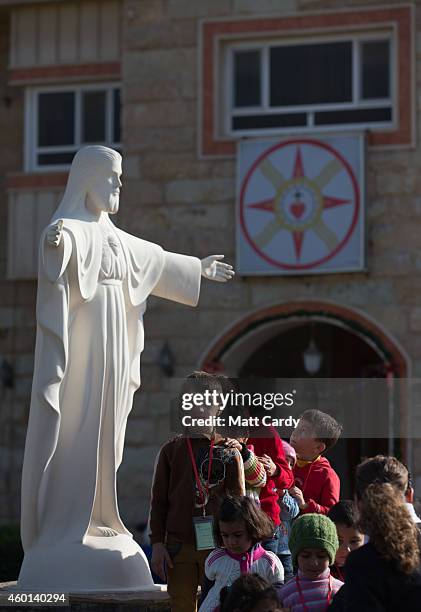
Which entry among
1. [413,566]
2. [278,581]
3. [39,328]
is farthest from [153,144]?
[413,566]

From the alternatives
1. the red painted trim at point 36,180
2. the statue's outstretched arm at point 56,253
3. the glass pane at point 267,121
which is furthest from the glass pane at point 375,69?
the statue's outstretched arm at point 56,253

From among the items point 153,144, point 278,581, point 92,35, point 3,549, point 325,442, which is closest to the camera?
point 278,581

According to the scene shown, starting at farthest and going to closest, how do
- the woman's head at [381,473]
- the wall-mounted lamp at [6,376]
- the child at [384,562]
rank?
the wall-mounted lamp at [6,376], the woman's head at [381,473], the child at [384,562]

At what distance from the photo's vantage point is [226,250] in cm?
1490

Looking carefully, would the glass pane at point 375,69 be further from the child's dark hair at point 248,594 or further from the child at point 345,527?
the child's dark hair at point 248,594

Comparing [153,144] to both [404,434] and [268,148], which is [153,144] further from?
[404,434]

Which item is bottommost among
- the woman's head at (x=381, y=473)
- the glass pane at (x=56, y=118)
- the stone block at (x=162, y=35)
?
the woman's head at (x=381, y=473)

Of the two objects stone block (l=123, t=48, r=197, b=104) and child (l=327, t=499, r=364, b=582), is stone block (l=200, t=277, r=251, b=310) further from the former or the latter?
child (l=327, t=499, r=364, b=582)

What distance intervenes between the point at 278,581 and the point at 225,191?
912cm

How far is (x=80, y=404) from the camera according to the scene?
7.73 meters

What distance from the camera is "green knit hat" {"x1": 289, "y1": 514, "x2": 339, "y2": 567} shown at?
225 inches

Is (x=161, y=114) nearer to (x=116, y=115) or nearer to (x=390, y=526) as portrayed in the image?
(x=116, y=115)

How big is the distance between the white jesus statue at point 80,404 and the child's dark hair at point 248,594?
2411 millimetres

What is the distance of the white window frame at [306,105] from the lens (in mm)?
14773
